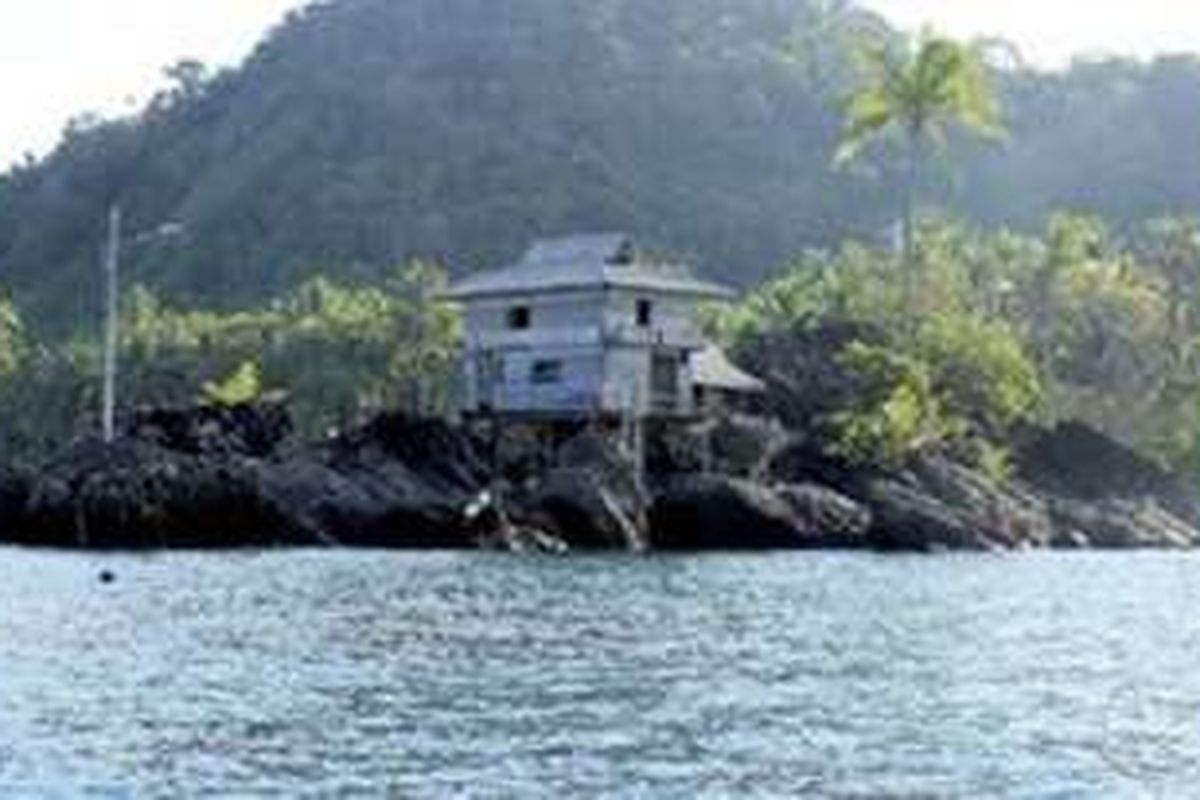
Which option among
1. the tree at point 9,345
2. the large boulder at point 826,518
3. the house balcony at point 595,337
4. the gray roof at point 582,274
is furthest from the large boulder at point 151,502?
the tree at point 9,345

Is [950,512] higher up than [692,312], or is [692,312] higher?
[692,312]

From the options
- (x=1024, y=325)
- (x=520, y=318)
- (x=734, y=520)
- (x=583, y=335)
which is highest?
(x=1024, y=325)

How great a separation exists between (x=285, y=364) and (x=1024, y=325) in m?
39.3

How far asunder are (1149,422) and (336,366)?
42337mm

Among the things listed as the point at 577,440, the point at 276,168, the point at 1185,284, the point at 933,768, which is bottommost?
the point at 933,768

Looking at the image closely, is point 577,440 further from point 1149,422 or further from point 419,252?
point 419,252

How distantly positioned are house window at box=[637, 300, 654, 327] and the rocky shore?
406 cm

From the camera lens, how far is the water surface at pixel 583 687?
94.2 feet

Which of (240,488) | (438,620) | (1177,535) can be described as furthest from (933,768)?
(1177,535)

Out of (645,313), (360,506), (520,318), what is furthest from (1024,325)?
(360,506)

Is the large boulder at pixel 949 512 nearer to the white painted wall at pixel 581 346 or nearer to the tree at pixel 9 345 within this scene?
the white painted wall at pixel 581 346

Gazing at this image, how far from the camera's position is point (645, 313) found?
91.9 meters

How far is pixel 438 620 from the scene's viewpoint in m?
49.2

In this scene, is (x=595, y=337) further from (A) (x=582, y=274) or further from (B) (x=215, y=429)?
(B) (x=215, y=429)
